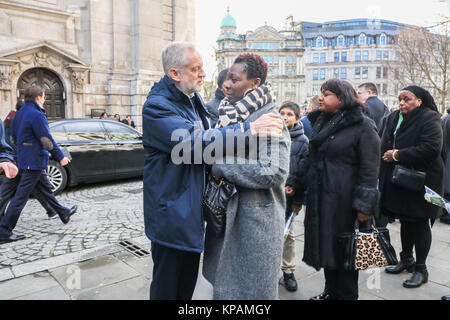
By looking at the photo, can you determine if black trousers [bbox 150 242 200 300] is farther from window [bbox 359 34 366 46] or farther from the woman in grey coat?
window [bbox 359 34 366 46]

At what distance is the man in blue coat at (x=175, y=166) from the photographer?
199 cm

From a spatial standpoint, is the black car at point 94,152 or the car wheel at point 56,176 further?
the black car at point 94,152

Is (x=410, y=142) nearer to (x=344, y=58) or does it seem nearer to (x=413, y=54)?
(x=413, y=54)

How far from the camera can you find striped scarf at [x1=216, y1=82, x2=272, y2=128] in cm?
204

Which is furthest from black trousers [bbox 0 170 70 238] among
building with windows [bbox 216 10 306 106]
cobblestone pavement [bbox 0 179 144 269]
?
building with windows [bbox 216 10 306 106]

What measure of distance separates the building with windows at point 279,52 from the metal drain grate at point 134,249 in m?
82.4

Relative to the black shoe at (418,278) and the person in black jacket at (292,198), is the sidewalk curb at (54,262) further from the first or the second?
the black shoe at (418,278)

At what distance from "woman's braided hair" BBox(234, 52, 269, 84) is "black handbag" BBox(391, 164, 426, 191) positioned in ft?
7.48

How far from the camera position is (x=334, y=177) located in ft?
9.94

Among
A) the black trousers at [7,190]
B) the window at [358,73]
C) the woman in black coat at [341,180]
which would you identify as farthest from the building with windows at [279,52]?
the woman in black coat at [341,180]

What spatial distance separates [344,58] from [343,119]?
289 feet

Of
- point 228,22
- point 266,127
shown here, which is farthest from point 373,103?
point 228,22
